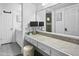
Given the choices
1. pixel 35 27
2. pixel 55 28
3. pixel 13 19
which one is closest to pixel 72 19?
pixel 55 28

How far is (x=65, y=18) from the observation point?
2580mm

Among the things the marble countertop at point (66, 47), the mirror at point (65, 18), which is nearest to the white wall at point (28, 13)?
the mirror at point (65, 18)

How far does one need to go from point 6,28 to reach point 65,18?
4.22m

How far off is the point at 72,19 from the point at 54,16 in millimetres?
749

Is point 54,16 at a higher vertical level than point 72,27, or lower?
higher

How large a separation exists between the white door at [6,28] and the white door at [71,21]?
4.15 m

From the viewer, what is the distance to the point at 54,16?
9.88 feet

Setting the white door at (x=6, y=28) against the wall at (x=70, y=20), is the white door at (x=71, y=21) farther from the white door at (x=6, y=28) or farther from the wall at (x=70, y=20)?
the white door at (x=6, y=28)

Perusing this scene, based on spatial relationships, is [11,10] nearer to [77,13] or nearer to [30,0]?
[77,13]

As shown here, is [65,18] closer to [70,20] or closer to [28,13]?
[70,20]

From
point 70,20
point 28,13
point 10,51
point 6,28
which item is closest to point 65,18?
point 70,20

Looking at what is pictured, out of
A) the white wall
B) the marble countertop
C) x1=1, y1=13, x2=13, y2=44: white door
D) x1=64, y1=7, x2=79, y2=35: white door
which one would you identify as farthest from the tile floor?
x1=64, y1=7, x2=79, y2=35: white door

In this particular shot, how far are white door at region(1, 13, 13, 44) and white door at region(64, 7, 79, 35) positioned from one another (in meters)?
4.15

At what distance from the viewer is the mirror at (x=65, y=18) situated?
226 centimetres
